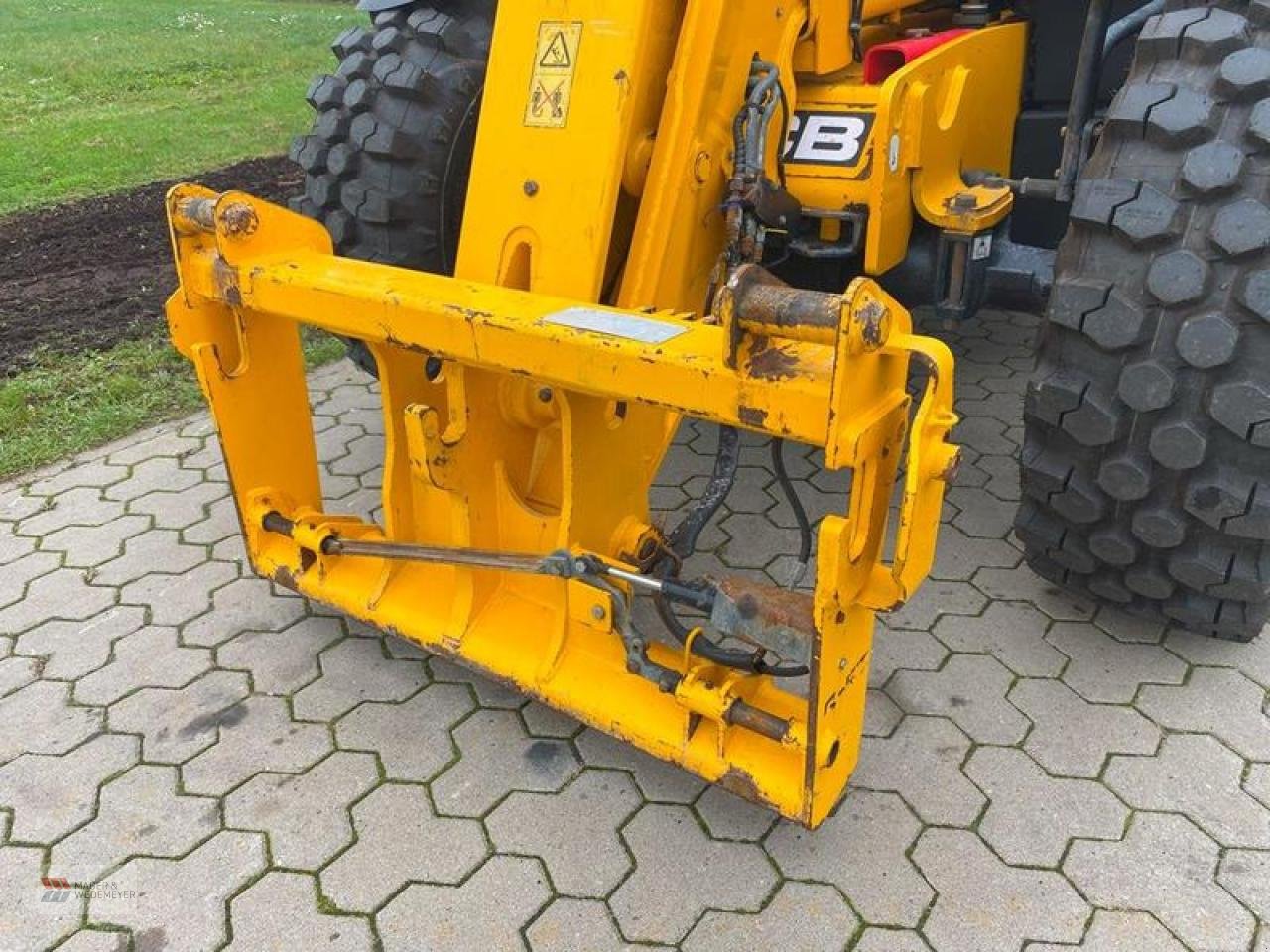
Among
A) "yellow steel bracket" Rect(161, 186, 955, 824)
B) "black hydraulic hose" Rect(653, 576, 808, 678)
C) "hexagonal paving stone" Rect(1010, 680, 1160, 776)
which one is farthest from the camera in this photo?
"hexagonal paving stone" Rect(1010, 680, 1160, 776)

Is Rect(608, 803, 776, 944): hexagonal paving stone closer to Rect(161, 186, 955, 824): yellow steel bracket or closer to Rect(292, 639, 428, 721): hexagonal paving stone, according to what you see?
Rect(161, 186, 955, 824): yellow steel bracket

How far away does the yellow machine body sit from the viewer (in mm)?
1854

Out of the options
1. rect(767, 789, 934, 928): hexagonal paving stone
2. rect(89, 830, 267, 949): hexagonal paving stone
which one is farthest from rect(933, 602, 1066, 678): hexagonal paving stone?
rect(89, 830, 267, 949): hexagonal paving stone

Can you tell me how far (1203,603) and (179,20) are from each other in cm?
1791

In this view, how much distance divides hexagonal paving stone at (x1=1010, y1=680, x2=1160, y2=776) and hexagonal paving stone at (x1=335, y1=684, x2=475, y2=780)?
139 cm

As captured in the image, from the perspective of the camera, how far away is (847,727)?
2.13 m

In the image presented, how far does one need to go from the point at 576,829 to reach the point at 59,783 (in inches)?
49.1

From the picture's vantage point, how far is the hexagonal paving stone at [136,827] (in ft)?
7.70

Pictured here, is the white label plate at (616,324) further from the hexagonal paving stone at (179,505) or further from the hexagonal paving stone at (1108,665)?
the hexagonal paving stone at (179,505)

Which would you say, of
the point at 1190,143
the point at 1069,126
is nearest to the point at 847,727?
the point at 1190,143

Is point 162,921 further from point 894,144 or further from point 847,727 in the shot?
point 894,144

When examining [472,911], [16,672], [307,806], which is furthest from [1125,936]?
[16,672]

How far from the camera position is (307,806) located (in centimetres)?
246

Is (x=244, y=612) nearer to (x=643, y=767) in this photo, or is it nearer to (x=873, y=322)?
(x=643, y=767)
